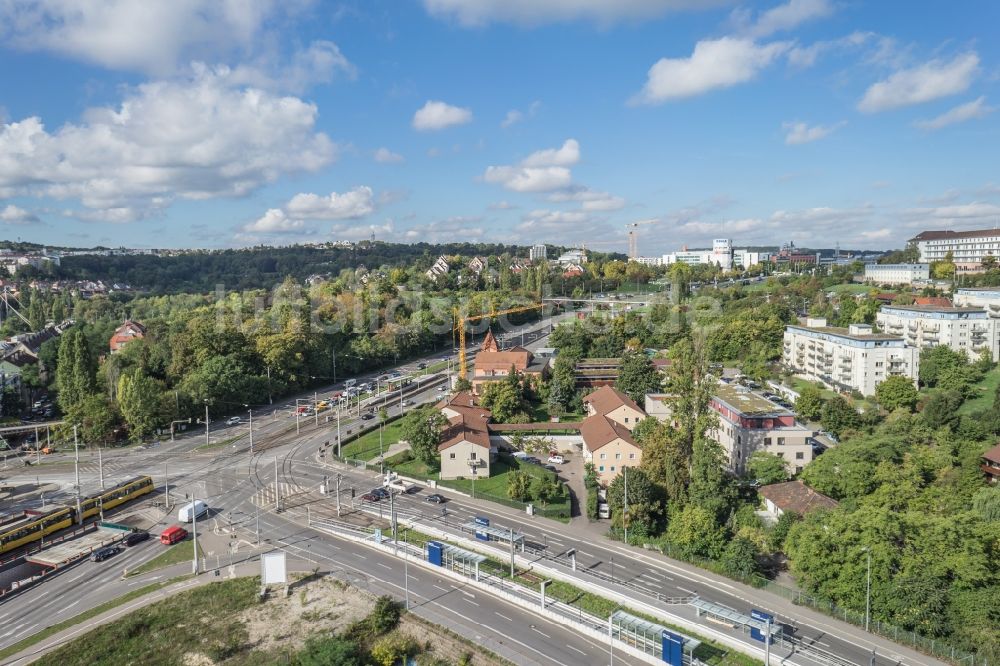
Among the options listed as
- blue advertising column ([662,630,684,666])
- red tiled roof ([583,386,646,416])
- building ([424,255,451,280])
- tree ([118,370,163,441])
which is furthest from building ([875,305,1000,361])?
building ([424,255,451,280])

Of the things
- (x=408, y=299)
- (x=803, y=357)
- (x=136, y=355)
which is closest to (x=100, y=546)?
(x=136, y=355)

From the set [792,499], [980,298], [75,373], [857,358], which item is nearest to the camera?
[792,499]

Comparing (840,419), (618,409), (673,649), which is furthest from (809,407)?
(673,649)

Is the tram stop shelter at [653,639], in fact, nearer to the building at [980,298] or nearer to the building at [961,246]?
the building at [980,298]

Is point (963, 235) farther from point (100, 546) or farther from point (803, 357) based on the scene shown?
point (100, 546)

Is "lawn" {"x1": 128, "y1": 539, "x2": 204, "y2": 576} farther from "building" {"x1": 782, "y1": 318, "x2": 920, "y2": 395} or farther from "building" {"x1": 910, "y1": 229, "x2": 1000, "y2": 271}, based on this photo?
"building" {"x1": 910, "y1": 229, "x2": 1000, "y2": 271}

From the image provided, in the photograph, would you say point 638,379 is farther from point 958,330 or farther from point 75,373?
point 75,373
